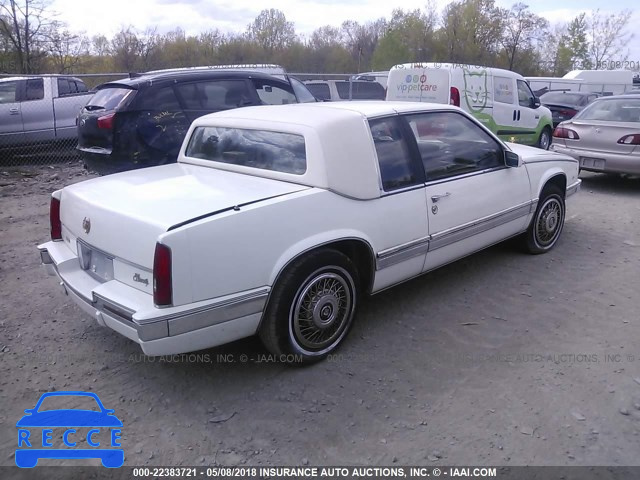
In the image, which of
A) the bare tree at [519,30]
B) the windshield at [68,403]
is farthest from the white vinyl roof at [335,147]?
the bare tree at [519,30]

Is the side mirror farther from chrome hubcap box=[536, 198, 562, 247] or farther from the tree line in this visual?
the tree line

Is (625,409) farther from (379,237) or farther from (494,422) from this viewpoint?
(379,237)

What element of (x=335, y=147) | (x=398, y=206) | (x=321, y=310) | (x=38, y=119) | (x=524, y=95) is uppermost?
(x=524, y=95)

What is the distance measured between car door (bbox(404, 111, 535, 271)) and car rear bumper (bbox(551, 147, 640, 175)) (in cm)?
401

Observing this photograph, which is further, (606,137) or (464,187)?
(606,137)

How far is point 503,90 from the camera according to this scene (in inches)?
441

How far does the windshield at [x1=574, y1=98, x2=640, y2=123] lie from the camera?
8289 millimetres

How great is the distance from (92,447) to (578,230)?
220 inches

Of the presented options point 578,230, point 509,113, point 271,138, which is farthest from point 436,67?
point 271,138

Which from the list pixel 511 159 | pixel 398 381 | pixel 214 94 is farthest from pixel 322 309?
pixel 214 94

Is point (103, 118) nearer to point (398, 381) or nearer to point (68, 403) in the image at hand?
point (68, 403)

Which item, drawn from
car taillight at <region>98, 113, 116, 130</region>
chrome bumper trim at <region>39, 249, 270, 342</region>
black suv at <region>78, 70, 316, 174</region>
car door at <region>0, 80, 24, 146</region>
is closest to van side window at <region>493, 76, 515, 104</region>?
black suv at <region>78, 70, 316, 174</region>

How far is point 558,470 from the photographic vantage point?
2.54 meters

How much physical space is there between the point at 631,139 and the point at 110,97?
24.9ft
